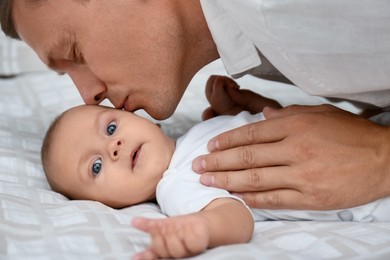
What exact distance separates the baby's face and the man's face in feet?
0.37

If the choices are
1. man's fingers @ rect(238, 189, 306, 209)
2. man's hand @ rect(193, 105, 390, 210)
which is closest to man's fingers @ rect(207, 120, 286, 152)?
man's hand @ rect(193, 105, 390, 210)

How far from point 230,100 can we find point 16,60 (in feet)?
4.20

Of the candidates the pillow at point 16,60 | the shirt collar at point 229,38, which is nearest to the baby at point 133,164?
the shirt collar at point 229,38

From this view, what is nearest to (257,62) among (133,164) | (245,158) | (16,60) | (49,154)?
(245,158)

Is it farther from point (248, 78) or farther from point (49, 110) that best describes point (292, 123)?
point (248, 78)

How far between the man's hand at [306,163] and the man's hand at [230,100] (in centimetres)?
37

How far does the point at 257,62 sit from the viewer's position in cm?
134

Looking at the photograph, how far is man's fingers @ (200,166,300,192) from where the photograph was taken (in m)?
1.19

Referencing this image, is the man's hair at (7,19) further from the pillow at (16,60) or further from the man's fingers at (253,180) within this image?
the pillow at (16,60)

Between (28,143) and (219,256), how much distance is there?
0.86 m

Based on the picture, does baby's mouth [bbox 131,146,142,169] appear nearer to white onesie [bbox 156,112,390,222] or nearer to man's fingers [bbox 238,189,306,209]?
white onesie [bbox 156,112,390,222]

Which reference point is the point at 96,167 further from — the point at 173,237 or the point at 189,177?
the point at 173,237

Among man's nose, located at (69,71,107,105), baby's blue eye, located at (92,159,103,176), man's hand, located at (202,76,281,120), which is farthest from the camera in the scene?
man's hand, located at (202,76,281,120)

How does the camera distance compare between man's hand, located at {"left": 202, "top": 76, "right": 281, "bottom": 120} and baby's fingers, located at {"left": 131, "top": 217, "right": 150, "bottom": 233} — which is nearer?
baby's fingers, located at {"left": 131, "top": 217, "right": 150, "bottom": 233}
